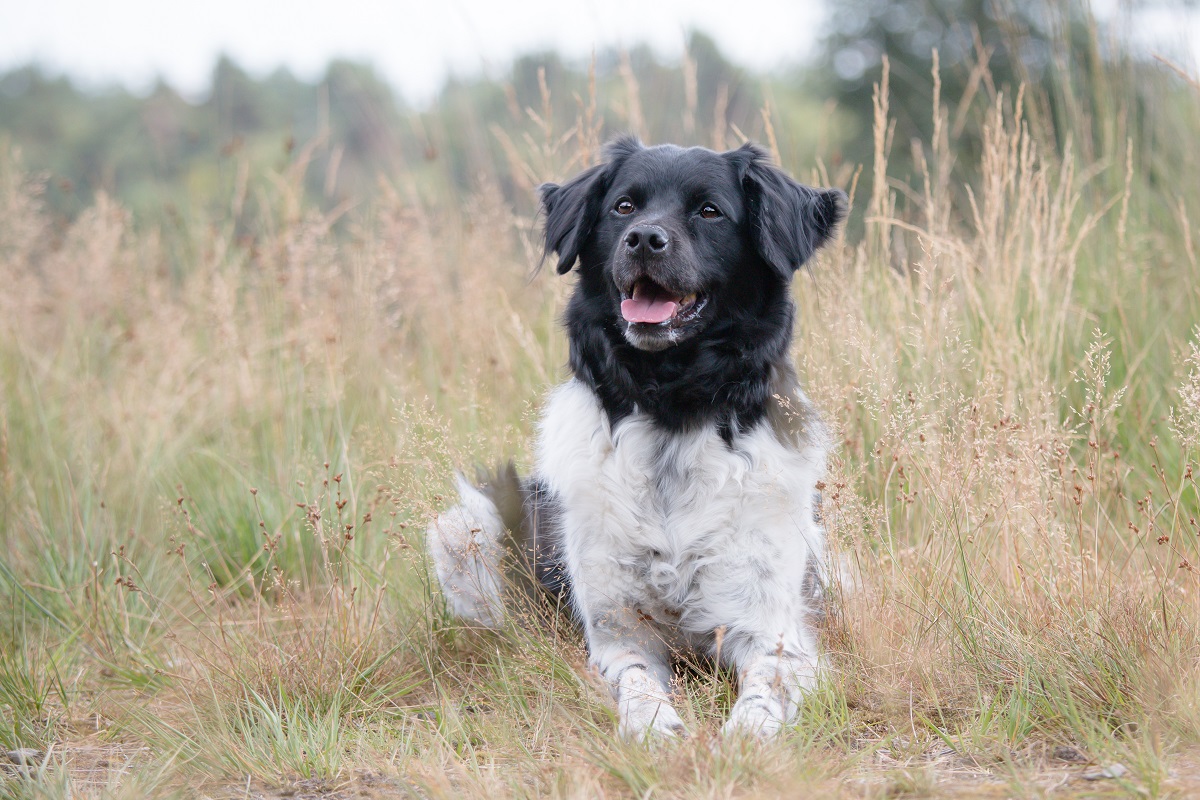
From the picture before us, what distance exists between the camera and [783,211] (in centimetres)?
275

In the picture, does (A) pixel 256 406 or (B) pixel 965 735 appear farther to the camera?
(A) pixel 256 406

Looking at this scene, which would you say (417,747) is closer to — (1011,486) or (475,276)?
(1011,486)

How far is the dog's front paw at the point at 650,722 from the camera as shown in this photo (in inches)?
82.5

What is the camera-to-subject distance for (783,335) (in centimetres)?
273

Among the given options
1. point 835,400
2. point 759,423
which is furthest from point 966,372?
point 759,423

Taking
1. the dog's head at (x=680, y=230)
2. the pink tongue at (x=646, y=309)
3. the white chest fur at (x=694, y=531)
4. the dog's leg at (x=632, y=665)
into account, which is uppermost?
the dog's head at (x=680, y=230)

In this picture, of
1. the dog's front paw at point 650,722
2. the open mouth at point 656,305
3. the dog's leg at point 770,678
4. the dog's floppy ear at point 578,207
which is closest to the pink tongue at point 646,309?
the open mouth at point 656,305

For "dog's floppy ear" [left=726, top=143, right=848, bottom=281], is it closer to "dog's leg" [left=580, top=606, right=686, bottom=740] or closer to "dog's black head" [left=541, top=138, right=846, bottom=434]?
"dog's black head" [left=541, top=138, right=846, bottom=434]

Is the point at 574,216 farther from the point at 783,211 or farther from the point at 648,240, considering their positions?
the point at 783,211

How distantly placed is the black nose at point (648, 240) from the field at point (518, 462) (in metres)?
0.66

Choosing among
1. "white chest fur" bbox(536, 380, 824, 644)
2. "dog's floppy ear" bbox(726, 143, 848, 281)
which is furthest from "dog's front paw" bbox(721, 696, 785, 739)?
"dog's floppy ear" bbox(726, 143, 848, 281)

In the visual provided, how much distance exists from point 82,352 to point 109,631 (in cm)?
237

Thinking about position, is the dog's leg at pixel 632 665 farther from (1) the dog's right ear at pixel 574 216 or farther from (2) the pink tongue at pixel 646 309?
(1) the dog's right ear at pixel 574 216

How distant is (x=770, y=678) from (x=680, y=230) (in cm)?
118
